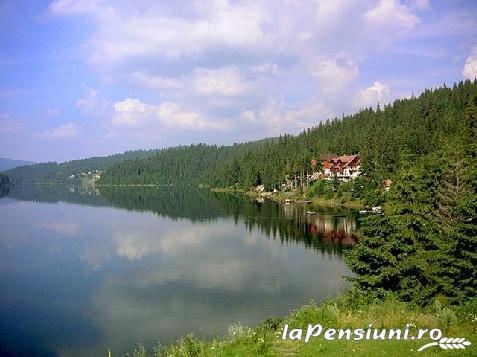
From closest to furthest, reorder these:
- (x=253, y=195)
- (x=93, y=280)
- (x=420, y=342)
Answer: (x=420, y=342) → (x=93, y=280) → (x=253, y=195)

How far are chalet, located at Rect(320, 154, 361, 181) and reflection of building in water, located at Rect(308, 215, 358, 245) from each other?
4068 centimetres

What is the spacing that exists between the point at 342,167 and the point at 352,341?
353ft

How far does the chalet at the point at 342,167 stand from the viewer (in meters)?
116

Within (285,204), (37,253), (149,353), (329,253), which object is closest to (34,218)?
(37,253)

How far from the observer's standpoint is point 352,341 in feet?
48.5

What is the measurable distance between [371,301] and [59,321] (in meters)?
21.1

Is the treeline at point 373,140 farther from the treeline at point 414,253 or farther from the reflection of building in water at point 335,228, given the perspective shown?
the treeline at point 414,253

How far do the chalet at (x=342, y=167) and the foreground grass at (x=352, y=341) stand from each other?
98963mm

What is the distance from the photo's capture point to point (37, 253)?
2074 inches

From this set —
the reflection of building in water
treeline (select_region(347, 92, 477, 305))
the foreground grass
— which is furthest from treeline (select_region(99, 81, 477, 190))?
the foreground grass

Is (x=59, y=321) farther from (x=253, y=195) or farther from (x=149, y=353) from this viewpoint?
(x=253, y=195)

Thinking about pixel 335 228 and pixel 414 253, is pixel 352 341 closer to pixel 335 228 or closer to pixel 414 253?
pixel 414 253

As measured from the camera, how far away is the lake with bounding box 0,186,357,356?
89.8 feet

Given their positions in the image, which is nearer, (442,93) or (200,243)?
(200,243)
